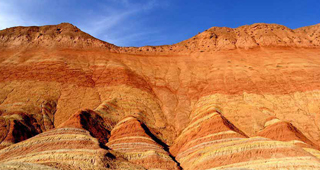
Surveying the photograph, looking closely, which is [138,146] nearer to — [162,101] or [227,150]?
[227,150]

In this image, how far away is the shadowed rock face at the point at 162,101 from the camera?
34125mm

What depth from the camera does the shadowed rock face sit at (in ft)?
112

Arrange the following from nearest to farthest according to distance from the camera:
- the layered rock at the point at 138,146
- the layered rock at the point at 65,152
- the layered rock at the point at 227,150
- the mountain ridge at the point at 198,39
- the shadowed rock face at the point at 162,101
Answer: the layered rock at the point at 65,152, the layered rock at the point at 227,150, the shadowed rock face at the point at 162,101, the layered rock at the point at 138,146, the mountain ridge at the point at 198,39

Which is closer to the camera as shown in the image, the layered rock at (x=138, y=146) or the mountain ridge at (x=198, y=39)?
the layered rock at (x=138, y=146)

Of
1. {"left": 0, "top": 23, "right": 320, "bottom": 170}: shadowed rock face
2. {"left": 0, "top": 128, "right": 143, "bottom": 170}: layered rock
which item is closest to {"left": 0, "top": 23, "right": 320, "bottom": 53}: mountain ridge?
{"left": 0, "top": 23, "right": 320, "bottom": 170}: shadowed rock face

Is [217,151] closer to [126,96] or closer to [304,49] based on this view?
Answer: [126,96]

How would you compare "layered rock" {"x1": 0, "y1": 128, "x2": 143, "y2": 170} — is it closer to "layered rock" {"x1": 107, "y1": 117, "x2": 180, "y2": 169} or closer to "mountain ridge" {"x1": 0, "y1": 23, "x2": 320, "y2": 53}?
"layered rock" {"x1": 107, "y1": 117, "x2": 180, "y2": 169}

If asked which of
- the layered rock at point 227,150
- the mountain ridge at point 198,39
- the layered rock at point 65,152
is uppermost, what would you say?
the mountain ridge at point 198,39

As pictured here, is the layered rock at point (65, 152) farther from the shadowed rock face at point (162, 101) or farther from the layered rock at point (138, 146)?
the layered rock at point (138, 146)

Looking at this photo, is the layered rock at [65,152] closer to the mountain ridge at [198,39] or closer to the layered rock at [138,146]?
the layered rock at [138,146]

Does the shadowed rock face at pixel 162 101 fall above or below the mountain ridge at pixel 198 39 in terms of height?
below

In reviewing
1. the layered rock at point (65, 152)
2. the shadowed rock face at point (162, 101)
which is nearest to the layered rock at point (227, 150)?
the shadowed rock face at point (162, 101)

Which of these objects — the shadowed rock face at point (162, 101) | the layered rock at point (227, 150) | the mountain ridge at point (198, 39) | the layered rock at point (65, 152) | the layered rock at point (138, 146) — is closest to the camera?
the layered rock at point (65, 152)

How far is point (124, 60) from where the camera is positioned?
242ft
